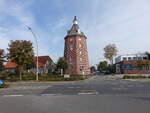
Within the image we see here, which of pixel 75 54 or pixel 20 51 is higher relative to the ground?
pixel 75 54

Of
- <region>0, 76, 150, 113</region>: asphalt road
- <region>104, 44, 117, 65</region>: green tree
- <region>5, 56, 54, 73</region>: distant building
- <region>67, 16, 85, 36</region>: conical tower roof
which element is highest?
<region>67, 16, 85, 36</region>: conical tower roof

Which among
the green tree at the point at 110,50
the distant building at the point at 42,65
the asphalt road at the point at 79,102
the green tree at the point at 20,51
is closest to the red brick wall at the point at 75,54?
the green tree at the point at 110,50

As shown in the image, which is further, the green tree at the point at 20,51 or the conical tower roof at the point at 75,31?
the conical tower roof at the point at 75,31

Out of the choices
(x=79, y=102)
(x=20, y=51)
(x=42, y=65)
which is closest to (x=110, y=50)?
(x=42, y=65)

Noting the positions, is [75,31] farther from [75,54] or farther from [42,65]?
[42,65]

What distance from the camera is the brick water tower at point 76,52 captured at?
65.4 m

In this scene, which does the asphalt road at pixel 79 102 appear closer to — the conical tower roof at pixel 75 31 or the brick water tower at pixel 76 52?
the brick water tower at pixel 76 52

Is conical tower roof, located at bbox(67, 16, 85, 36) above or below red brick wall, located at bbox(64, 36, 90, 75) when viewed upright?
above

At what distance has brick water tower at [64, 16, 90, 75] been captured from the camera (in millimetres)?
65375

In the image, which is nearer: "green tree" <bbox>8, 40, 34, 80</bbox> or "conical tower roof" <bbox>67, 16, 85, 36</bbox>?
"green tree" <bbox>8, 40, 34, 80</bbox>

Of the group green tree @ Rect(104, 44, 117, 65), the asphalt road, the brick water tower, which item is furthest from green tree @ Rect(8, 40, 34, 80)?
green tree @ Rect(104, 44, 117, 65)

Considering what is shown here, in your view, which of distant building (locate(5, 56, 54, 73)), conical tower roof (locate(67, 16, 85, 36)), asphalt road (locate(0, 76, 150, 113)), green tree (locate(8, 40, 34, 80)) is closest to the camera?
asphalt road (locate(0, 76, 150, 113))

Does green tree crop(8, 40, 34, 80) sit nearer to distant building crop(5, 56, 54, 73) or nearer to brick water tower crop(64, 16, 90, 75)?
brick water tower crop(64, 16, 90, 75)

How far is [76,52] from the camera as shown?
65688 millimetres
